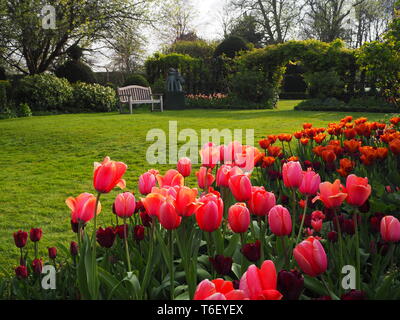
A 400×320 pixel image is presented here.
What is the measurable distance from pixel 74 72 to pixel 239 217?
21723 mm

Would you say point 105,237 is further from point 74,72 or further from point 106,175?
point 74,72

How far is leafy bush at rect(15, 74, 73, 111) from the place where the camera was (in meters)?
17.0

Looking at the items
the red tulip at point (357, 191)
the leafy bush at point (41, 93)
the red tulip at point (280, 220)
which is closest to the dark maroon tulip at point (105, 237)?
the red tulip at point (280, 220)

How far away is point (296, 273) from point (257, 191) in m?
0.46

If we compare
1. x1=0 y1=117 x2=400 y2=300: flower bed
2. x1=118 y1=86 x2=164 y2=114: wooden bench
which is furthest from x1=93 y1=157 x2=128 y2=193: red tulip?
x1=118 y1=86 x2=164 y2=114: wooden bench

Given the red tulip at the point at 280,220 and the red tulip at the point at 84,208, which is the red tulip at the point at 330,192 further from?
the red tulip at the point at 84,208

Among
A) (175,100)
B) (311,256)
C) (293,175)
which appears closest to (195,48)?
(175,100)

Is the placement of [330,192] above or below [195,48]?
below

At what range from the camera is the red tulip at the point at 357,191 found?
1.47 meters

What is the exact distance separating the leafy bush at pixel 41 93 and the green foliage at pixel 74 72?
353cm

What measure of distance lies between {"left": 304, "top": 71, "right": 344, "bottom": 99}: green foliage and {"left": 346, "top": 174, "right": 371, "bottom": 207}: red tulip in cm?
1597

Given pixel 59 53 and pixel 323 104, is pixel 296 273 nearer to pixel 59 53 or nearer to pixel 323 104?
pixel 323 104

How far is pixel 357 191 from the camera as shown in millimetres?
1479

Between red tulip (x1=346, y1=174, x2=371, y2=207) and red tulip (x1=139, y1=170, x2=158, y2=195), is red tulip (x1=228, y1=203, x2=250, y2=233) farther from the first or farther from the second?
red tulip (x1=139, y1=170, x2=158, y2=195)
